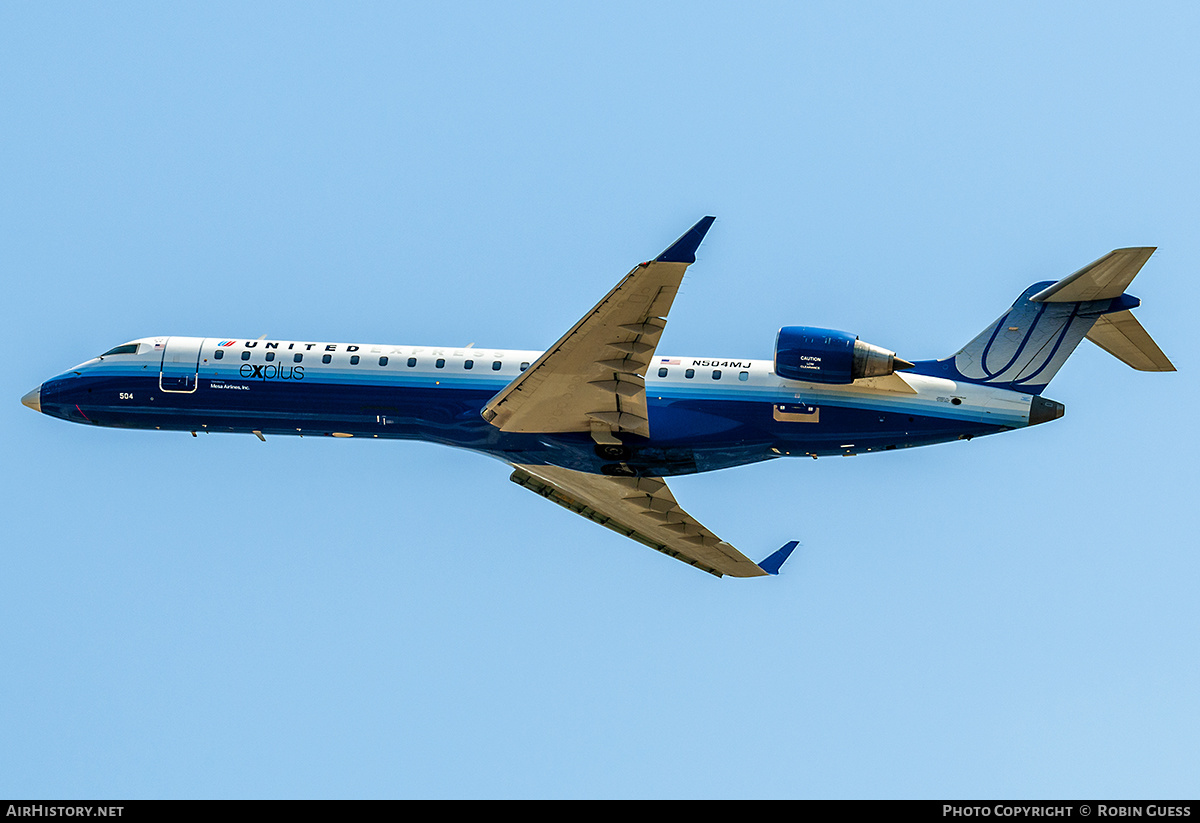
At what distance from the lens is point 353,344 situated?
3180 centimetres

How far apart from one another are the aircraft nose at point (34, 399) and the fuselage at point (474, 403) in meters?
0.05

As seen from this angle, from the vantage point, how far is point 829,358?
27734 millimetres

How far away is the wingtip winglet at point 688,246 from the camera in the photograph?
24141 millimetres

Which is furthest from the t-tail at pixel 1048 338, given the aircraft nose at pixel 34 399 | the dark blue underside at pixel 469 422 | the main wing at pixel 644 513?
the aircraft nose at pixel 34 399

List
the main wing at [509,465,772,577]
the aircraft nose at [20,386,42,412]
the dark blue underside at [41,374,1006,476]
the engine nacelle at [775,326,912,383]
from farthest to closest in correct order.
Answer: the aircraft nose at [20,386,42,412] < the main wing at [509,465,772,577] < the dark blue underside at [41,374,1006,476] < the engine nacelle at [775,326,912,383]

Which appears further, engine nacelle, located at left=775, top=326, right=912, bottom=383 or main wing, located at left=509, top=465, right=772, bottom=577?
main wing, located at left=509, top=465, right=772, bottom=577

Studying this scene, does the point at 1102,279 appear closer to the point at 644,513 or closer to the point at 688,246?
the point at 688,246

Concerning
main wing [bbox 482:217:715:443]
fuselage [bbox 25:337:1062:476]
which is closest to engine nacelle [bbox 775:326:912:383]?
fuselage [bbox 25:337:1062:476]

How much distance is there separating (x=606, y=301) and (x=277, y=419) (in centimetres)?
1008

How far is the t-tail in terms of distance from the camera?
92.3 ft

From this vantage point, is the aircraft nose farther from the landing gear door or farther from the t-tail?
the t-tail

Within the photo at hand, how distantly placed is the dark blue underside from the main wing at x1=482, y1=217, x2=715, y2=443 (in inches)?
25.0
